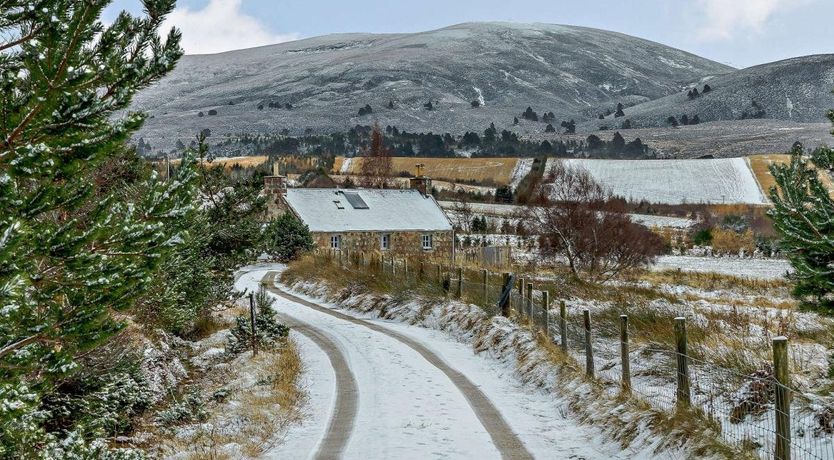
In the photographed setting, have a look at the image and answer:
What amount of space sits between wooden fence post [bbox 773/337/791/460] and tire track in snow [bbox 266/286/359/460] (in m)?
5.03

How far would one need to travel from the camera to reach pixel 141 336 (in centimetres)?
1409

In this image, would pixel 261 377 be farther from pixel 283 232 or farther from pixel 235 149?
pixel 235 149

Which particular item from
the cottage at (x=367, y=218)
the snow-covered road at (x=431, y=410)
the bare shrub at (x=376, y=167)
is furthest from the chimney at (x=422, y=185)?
the snow-covered road at (x=431, y=410)

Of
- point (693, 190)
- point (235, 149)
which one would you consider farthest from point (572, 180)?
point (235, 149)

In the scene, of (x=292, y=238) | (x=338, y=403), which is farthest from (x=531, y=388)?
(x=292, y=238)

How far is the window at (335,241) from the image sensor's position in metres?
51.4

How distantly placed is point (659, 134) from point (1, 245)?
188 m

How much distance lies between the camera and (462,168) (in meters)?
115

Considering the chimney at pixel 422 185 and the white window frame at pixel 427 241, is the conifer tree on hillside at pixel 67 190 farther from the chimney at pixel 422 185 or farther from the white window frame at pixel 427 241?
the chimney at pixel 422 185

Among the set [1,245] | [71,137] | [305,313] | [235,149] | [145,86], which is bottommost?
[305,313]

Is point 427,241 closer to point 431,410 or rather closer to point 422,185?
point 422,185

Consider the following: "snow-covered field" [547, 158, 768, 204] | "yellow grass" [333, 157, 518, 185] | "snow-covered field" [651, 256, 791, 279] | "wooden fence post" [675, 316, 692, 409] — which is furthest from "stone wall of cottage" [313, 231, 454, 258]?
"yellow grass" [333, 157, 518, 185]

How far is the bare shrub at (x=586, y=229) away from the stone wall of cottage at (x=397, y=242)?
1741 centimetres

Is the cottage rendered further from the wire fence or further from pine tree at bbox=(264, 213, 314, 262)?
the wire fence
